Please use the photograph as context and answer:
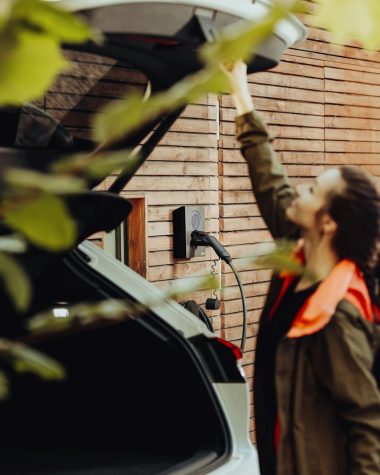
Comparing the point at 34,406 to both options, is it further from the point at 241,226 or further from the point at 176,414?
the point at 241,226

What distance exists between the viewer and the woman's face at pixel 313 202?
2.66m

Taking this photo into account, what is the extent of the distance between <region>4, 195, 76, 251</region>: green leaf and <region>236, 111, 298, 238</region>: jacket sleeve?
250 cm

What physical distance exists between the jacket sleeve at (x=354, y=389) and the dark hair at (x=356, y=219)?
0.66 feet

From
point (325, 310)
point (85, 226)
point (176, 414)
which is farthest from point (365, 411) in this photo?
point (176, 414)

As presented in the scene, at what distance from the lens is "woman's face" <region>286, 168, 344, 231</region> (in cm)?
266

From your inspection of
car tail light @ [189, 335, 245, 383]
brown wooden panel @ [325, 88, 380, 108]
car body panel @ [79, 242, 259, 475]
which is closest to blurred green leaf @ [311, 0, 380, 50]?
car body panel @ [79, 242, 259, 475]

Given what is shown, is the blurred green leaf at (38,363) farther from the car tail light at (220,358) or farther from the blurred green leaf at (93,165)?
the car tail light at (220,358)

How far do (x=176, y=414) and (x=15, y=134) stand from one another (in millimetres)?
1585

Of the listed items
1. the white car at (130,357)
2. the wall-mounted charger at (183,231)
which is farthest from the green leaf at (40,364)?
the wall-mounted charger at (183,231)

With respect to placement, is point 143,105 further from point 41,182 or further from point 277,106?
point 277,106

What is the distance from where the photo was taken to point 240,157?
A: 6.95m

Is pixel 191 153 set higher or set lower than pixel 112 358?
higher

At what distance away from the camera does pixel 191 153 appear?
6613 millimetres

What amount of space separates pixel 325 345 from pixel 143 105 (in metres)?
2.21
